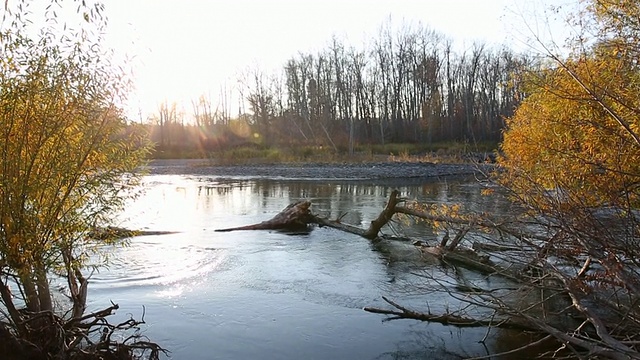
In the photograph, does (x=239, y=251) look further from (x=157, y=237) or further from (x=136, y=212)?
(x=136, y=212)

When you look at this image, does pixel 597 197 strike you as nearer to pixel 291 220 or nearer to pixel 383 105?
pixel 291 220

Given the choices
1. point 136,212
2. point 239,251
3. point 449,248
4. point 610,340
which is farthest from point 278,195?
→ point 610,340

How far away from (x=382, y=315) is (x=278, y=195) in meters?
20.6

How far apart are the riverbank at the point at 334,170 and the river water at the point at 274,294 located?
25042 mm

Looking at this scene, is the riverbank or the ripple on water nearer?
the ripple on water

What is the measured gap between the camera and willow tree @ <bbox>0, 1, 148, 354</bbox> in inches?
244

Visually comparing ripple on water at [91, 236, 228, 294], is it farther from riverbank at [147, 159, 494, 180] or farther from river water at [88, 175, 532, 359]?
riverbank at [147, 159, 494, 180]

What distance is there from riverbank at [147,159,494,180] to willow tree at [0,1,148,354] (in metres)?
36.1

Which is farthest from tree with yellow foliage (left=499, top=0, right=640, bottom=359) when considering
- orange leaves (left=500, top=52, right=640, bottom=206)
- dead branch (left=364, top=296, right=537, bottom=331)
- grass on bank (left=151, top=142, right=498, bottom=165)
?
Result: grass on bank (left=151, top=142, right=498, bottom=165)

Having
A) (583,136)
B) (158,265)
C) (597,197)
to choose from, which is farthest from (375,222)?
(597,197)

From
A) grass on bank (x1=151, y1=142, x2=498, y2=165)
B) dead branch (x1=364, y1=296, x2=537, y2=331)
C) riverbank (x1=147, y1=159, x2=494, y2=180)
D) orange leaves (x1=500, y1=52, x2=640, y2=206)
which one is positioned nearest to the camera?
orange leaves (x1=500, y1=52, x2=640, y2=206)

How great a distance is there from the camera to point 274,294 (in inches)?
420

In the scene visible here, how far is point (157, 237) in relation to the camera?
16.5 metres

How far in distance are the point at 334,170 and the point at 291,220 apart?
2905 centimetres
